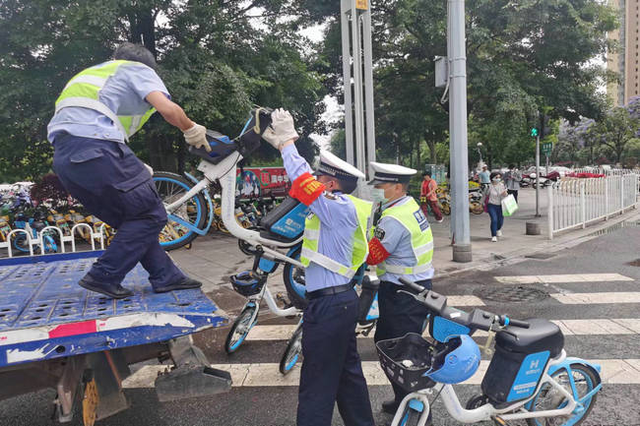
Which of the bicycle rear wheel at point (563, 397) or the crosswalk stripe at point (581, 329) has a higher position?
the bicycle rear wheel at point (563, 397)

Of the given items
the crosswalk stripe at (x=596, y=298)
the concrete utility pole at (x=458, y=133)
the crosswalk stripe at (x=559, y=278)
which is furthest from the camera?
the concrete utility pole at (x=458, y=133)

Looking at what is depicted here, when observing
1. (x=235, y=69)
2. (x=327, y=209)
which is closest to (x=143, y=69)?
(x=327, y=209)

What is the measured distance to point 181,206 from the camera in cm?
409

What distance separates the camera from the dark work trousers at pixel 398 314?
3143mm

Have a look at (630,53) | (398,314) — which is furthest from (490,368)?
(630,53)

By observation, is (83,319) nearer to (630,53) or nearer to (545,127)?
(545,127)

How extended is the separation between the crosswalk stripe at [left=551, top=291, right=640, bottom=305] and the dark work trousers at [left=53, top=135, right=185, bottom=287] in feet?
17.4

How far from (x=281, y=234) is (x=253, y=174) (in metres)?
9.80

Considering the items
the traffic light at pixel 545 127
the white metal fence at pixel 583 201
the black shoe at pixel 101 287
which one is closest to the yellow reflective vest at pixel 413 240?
the black shoe at pixel 101 287

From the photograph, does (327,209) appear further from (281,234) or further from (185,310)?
(281,234)

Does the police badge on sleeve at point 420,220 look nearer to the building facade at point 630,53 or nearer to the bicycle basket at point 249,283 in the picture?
the bicycle basket at point 249,283

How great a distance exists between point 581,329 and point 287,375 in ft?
10.7

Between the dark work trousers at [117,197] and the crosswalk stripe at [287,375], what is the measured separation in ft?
4.50

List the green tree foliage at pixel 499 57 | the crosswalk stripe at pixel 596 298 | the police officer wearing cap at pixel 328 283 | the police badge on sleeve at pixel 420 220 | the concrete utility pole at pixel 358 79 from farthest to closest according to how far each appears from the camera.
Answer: the green tree foliage at pixel 499 57 → the concrete utility pole at pixel 358 79 → the crosswalk stripe at pixel 596 298 → the police badge on sleeve at pixel 420 220 → the police officer wearing cap at pixel 328 283
